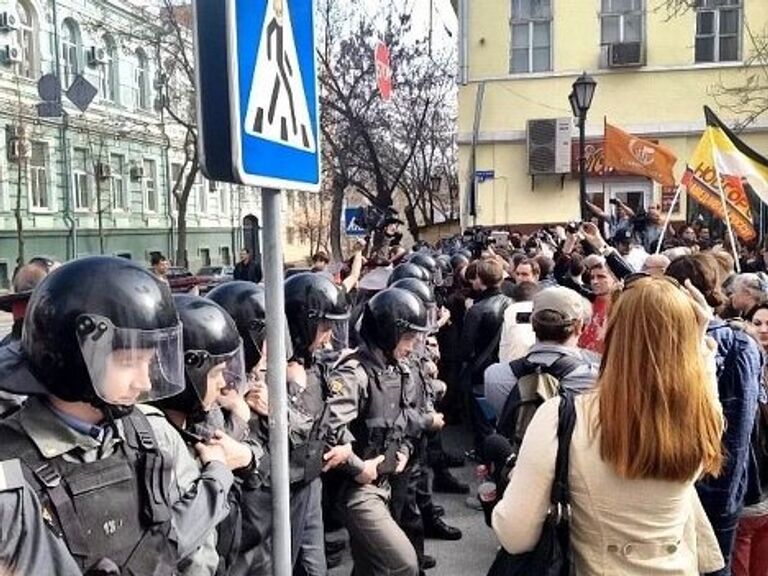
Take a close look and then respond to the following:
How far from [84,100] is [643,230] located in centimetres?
1809

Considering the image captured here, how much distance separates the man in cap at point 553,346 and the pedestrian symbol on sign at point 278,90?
1.56 metres

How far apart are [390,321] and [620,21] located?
69.1 feet

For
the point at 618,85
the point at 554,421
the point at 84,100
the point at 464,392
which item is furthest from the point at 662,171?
the point at 84,100

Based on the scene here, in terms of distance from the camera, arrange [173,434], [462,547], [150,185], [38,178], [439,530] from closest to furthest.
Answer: [173,434] → [462,547] → [439,530] → [38,178] → [150,185]

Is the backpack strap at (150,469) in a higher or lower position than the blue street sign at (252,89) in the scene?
lower

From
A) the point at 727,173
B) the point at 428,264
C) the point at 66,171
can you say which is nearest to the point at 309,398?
the point at 428,264

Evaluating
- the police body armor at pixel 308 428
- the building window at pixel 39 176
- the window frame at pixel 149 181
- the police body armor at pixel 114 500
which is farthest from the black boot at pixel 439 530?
the window frame at pixel 149 181

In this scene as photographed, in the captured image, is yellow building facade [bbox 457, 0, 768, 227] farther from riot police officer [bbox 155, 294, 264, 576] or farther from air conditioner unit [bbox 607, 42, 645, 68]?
riot police officer [bbox 155, 294, 264, 576]

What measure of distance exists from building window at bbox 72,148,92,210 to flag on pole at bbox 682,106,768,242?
26.4 m

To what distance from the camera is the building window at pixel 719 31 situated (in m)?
22.5

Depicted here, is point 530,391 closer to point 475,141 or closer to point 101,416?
point 101,416

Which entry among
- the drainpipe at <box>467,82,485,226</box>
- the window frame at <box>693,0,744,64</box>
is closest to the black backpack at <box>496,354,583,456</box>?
the drainpipe at <box>467,82,485,226</box>

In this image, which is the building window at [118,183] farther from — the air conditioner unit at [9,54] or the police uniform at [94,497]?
the police uniform at [94,497]

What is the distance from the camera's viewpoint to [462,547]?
5.65 m
